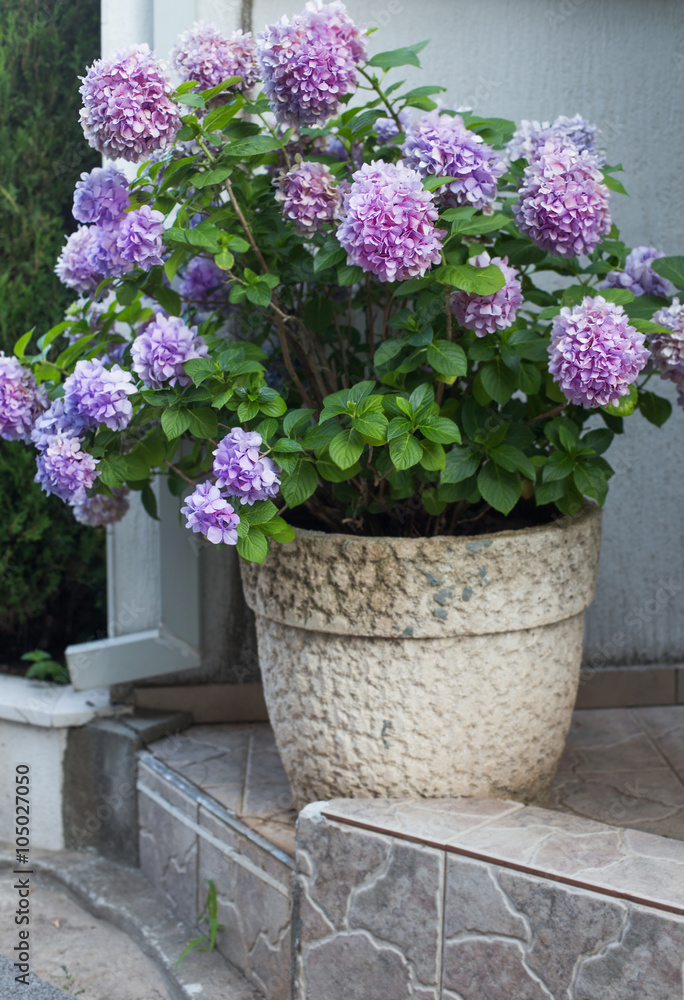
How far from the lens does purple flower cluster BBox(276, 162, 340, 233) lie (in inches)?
66.8

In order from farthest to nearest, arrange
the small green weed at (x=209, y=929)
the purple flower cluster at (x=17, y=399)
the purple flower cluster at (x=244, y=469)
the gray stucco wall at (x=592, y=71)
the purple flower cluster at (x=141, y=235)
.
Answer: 1. the gray stucco wall at (x=592, y=71)
2. the small green weed at (x=209, y=929)
3. the purple flower cluster at (x=17, y=399)
4. the purple flower cluster at (x=141, y=235)
5. the purple flower cluster at (x=244, y=469)

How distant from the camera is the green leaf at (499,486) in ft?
5.79

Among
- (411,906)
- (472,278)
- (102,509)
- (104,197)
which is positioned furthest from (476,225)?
(411,906)

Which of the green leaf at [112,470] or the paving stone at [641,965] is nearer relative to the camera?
the paving stone at [641,965]

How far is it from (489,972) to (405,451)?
2.92ft

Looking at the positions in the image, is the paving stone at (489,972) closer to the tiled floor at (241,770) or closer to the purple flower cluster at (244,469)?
the tiled floor at (241,770)

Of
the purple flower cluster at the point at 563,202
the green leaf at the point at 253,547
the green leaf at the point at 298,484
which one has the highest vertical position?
the purple flower cluster at the point at 563,202

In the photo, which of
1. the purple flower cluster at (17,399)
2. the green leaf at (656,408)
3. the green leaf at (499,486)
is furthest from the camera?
the green leaf at (656,408)

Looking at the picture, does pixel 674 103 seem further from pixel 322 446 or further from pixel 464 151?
pixel 322 446

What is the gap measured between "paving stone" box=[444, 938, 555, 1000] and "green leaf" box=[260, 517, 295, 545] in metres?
0.76

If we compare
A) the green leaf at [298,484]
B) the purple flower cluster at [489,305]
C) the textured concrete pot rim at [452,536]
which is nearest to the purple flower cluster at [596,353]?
the purple flower cluster at [489,305]

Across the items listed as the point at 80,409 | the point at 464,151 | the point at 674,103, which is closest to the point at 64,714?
the point at 80,409

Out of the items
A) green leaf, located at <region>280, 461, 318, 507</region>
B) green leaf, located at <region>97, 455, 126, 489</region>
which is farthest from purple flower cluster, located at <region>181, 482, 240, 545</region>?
green leaf, located at <region>97, 455, 126, 489</region>

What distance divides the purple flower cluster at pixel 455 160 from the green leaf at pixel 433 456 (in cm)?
42
